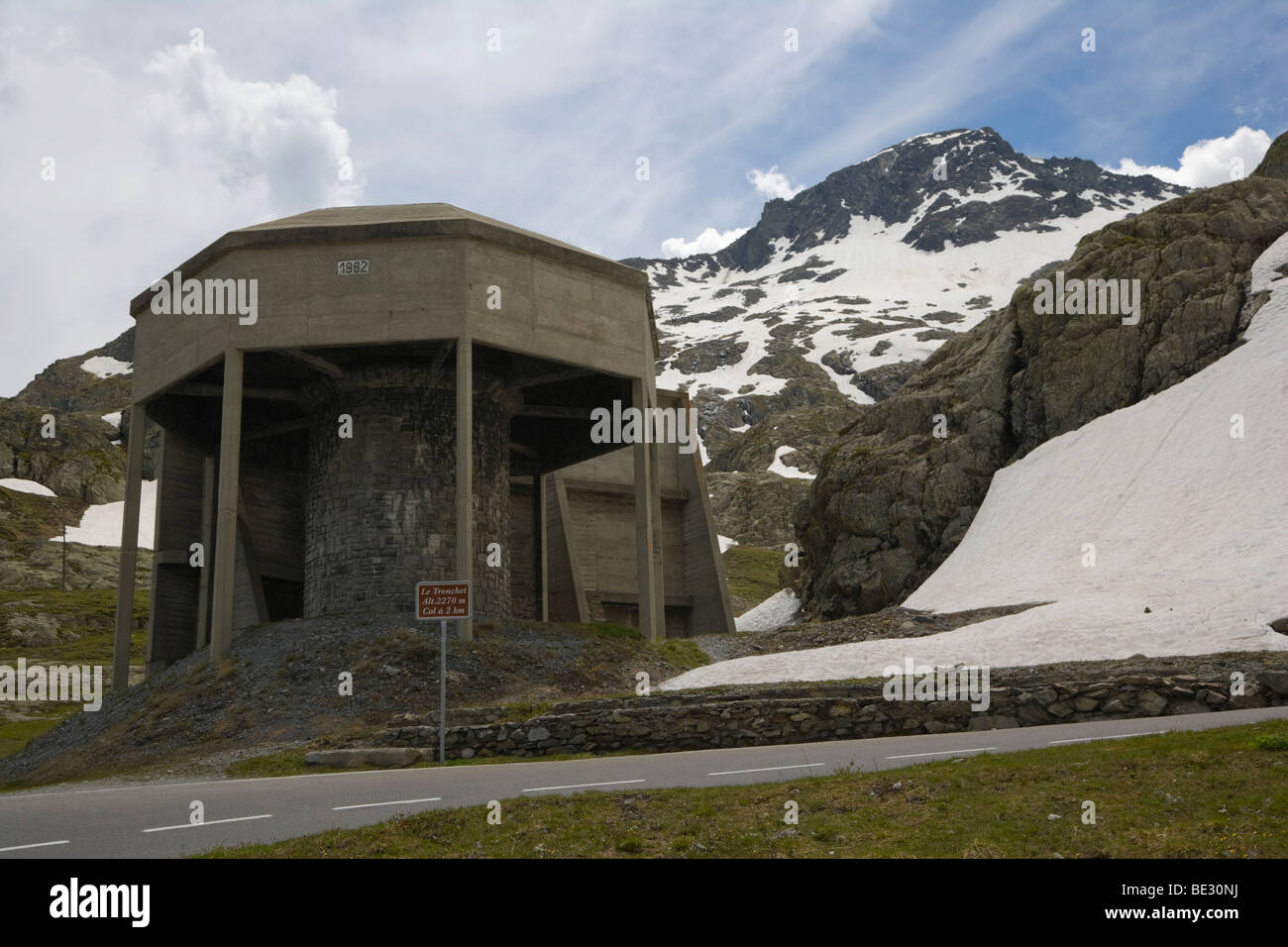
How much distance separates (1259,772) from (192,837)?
9718mm

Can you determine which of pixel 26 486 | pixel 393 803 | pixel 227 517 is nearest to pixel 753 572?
pixel 227 517

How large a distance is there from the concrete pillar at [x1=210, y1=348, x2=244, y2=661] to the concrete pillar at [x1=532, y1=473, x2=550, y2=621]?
15357 millimetres

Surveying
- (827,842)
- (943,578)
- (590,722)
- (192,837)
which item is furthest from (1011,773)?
(943,578)

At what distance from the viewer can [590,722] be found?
60.6ft

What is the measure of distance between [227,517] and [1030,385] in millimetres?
37295

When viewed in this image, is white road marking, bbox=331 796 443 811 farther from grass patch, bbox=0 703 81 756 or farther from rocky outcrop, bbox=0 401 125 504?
rocky outcrop, bbox=0 401 125 504

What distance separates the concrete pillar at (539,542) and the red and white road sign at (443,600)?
25.2 m

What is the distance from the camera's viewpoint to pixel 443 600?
18234 mm

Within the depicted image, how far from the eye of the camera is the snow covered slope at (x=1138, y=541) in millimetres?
27303

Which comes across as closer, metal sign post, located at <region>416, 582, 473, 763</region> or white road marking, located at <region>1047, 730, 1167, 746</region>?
white road marking, located at <region>1047, 730, 1167, 746</region>

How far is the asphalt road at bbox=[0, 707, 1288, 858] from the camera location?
10.5m

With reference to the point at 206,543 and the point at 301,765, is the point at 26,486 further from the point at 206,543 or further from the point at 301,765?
the point at 301,765

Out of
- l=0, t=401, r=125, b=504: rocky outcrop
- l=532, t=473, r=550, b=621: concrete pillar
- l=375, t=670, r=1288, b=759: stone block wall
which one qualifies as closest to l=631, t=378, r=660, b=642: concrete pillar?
l=532, t=473, r=550, b=621: concrete pillar

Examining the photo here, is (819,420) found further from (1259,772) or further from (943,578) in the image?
(1259,772)
